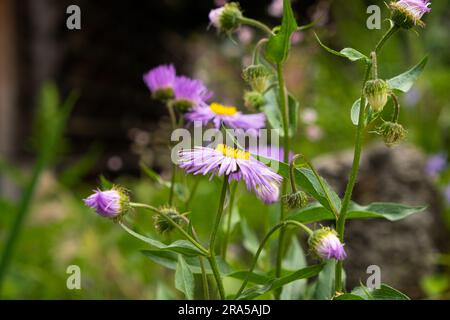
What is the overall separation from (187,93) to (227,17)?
0.31ft

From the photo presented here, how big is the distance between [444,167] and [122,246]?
98cm

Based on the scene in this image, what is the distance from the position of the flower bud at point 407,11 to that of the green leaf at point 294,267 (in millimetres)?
312

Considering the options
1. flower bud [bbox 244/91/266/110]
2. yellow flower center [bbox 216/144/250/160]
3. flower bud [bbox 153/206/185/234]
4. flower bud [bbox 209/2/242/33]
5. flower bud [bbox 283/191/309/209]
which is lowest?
flower bud [bbox 153/206/185/234]

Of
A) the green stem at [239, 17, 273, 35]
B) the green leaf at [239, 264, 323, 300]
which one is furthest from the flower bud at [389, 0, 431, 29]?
the green leaf at [239, 264, 323, 300]

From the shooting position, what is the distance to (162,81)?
0.76 metres

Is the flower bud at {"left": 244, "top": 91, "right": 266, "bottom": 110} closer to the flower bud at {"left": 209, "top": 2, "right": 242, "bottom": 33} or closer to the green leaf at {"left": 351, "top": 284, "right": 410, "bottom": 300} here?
the flower bud at {"left": 209, "top": 2, "right": 242, "bottom": 33}

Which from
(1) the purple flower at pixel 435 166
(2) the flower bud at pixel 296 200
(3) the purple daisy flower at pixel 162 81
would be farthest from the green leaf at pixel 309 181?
(1) the purple flower at pixel 435 166

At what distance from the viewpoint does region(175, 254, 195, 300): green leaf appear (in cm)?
60

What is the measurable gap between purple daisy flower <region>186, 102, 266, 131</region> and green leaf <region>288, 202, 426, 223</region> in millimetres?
138

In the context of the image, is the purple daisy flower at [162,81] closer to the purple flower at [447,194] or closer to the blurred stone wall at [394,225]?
the blurred stone wall at [394,225]

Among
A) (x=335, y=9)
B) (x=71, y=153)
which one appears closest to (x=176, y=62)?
(x=71, y=153)

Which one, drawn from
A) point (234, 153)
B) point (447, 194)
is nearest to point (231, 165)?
point (234, 153)
